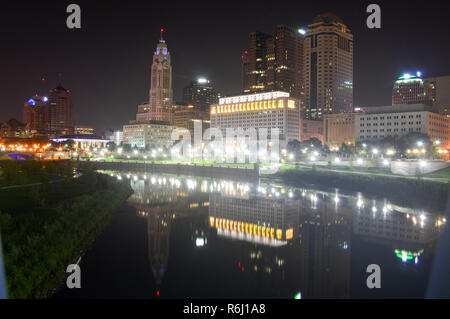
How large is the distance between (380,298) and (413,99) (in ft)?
628

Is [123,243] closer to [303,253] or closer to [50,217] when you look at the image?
[50,217]

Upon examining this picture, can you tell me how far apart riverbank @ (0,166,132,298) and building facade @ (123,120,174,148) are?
14655 cm

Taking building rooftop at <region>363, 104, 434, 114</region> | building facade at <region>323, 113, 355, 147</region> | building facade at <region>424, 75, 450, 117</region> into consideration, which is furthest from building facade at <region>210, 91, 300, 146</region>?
building facade at <region>424, 75, 450, 117</region>

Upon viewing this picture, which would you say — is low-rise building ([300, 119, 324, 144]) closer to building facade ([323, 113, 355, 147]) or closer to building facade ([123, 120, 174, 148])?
building facade ([323, 113, 355, 147])

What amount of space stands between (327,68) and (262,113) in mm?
66061

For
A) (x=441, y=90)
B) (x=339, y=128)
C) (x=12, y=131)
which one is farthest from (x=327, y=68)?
(x=12, y=131)

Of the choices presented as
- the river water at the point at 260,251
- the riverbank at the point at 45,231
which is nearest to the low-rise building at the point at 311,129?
the river water at the point at 260,251

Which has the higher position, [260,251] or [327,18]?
[327,18]

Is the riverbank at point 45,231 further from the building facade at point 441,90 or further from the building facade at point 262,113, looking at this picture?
the building facade at point 441,90

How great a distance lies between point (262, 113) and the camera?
484ft

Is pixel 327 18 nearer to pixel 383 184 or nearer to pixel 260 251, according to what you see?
pixel 383 184

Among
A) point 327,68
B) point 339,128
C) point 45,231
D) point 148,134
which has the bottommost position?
point 45,231

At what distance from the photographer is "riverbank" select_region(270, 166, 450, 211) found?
128ft

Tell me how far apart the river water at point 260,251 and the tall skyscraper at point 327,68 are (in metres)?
161
